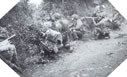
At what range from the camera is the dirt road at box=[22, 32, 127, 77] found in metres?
4.03

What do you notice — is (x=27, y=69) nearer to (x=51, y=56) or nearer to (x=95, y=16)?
(x=51, y=56)

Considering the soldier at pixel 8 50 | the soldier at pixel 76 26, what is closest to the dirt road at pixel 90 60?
the soldier at pixel 76 26

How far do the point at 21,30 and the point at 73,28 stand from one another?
2.78 ft

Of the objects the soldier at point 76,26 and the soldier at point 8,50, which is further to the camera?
the soldier at point 76,26

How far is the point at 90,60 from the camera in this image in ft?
13.6

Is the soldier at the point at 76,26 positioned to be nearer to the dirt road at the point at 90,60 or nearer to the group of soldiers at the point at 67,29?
the group of soldiers at the point at 67,29

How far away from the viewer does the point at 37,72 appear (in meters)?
4.01

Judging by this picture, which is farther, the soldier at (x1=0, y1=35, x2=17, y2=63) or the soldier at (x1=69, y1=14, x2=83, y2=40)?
the soldier at (x1=69, y1=14, x2=83, y2=40)

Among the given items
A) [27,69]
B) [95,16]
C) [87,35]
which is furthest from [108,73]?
[27,69]

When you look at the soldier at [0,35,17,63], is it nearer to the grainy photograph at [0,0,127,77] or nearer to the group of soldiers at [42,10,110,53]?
the grainy photograph at [0,0,127,77]

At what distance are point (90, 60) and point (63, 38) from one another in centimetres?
56

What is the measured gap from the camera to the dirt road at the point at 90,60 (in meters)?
4.03

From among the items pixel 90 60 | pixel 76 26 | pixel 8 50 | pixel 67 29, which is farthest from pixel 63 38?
pixel 8 50

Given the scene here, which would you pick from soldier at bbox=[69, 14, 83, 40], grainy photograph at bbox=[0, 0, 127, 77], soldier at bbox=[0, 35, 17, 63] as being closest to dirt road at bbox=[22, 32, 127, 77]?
grainy photograph at bbox=[0, 0, 127, 77]
